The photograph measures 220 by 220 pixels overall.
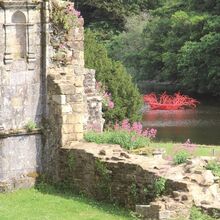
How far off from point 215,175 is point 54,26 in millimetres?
5403

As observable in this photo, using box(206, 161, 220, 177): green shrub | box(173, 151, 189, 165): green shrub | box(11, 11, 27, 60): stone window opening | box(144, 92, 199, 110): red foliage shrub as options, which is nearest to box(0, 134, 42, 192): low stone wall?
box(11, 11, 27, 60): stone window opening

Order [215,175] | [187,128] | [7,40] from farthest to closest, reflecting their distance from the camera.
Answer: [187,128] → [7,40] → [215,175]

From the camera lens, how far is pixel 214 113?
48.6m

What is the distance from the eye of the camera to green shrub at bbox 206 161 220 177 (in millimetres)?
14748

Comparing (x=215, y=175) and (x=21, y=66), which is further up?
(x=21, y=66)

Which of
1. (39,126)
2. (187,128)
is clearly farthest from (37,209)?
(187,128)

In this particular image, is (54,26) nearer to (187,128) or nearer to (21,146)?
(21,146)

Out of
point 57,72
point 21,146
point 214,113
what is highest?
point 57,72

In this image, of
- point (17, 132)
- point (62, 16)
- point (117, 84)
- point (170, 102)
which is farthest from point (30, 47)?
point (170, 102)

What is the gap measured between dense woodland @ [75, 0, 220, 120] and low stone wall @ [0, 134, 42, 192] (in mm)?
30239

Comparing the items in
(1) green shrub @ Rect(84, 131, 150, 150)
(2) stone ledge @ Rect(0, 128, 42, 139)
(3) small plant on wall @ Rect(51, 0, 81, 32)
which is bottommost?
(1) green shrub @ Rect(84, 131, 150, 150)

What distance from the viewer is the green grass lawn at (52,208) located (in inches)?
580

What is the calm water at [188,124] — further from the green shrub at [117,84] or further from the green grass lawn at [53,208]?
the green grass lawn at [53,208]

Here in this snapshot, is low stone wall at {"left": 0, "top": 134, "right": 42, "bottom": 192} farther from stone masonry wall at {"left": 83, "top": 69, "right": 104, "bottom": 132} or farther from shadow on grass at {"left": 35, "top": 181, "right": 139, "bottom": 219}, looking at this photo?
stone masonry wall at {"left": 83, "top": 69, "right": 104, "bottom": 132}
